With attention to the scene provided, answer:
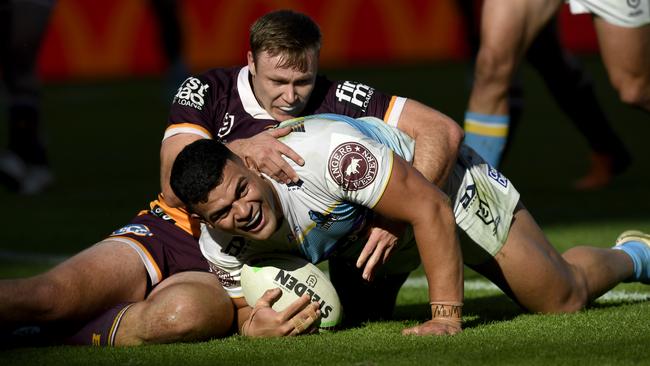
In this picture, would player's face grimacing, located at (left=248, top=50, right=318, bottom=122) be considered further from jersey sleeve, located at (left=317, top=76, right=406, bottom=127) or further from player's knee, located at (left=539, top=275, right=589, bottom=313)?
player's knee, located at (left=539, top=275, right=589, bottom=313)

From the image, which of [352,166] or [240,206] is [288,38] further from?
[240,206]

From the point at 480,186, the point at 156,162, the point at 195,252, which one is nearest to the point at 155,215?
the point at 195,252

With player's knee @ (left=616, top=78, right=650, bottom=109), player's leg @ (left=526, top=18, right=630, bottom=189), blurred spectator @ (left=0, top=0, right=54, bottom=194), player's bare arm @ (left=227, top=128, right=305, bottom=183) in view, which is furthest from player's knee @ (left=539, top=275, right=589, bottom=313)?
blurred spectator @ (left=0, top=0, right=54, bottom=194)

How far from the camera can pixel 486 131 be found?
6785mm

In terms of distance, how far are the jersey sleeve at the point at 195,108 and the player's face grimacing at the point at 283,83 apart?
238 millimetres

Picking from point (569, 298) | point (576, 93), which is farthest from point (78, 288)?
point (576, 93)

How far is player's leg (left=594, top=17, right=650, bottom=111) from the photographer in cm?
659

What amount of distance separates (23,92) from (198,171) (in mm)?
5864

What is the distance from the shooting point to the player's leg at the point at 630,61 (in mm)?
6590

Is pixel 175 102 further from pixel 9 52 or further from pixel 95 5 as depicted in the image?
pixel 95 5

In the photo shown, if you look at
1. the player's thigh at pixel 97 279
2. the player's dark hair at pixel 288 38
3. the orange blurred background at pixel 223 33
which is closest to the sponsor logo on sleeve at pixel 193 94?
the player's dark hair at pixel 288 38

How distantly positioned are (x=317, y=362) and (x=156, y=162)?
740 centimetres

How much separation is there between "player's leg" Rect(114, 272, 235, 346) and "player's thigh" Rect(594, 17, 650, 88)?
9.44 ft

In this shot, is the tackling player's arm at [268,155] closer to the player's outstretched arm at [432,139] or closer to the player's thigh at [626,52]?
the player's outstretched arm at [432,139]
